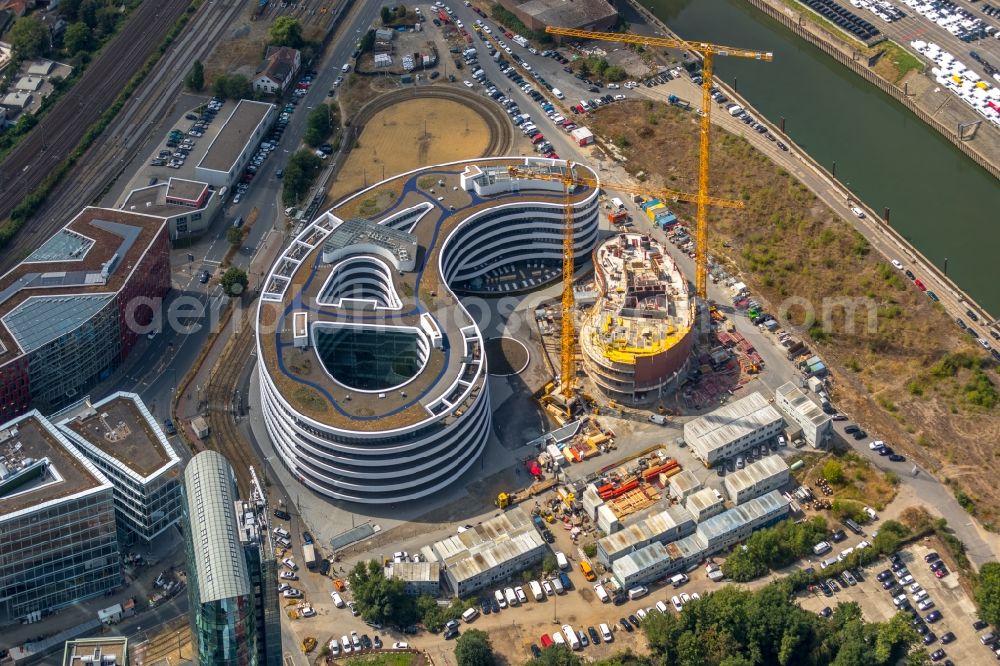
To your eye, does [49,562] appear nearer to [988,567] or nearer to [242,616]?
[242,616]

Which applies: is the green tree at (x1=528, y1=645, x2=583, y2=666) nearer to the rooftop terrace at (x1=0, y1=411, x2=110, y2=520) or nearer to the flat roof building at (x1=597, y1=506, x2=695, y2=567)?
the flat roof building at (x1=597, y1=506, x2=695, y2=567)

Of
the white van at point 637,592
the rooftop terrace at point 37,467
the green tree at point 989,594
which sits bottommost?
the rooftop terrace at point 37,467

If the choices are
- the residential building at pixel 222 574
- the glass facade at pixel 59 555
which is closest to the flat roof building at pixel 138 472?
the glass facade at pixel 59 555

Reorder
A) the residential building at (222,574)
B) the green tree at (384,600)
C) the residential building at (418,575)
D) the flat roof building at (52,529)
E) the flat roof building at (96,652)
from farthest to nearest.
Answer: the residential building at (418,575)
the green tree at (384,600)
the flat roof building at (52,529)
the flat roof building at (96,652)
the residential building at (222,574)

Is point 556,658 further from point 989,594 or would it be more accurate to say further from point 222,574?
point 989,594

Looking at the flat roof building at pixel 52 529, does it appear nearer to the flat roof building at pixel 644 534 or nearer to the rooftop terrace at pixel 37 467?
the rooftop terrace at pixel 37 467

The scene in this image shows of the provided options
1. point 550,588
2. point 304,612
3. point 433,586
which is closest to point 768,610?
point 550,588

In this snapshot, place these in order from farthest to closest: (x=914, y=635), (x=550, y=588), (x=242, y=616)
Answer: (x=550, y=588) → (x=914, y=635) → (x=242, y=616)
